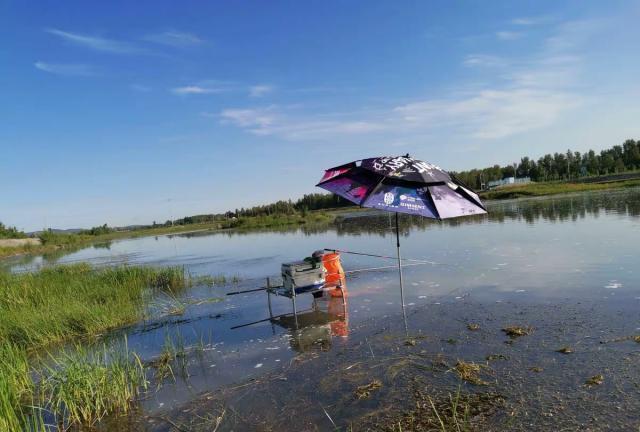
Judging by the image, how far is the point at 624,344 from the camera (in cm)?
572

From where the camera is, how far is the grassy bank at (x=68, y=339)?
5062 mm

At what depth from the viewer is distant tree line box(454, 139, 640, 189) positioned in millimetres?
83750

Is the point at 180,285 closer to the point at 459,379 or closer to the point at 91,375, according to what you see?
the point at 91,375

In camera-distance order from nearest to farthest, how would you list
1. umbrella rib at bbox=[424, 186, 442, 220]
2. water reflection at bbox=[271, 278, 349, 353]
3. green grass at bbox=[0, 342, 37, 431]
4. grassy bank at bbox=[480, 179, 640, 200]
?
1. green grass at bbox=[0, 342, 37, 431]
2. umbrella rib at bbox=[424, 186, 442, 220]
3. water reflection at bbox=[271, 278, 349, 353]
4. grassy bank at bbox=[480, 179, 640, 200]

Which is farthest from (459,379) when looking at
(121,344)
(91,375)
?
(121,344)

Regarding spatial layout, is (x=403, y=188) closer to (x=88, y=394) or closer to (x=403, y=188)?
(x=403, y=188)

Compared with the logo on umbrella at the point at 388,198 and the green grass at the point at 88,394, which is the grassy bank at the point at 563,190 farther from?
the green grass at the point at 88,394

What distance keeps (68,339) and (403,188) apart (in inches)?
289

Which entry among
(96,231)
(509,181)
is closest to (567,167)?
(509,181)

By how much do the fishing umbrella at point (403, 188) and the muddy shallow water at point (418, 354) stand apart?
6.27 feet

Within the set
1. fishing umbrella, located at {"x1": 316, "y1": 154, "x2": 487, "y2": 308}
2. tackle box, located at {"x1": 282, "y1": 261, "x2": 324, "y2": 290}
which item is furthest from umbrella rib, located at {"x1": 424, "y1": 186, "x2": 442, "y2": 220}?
tackle box, located at {"x1": 282, "y1": 261, "x2": 324, "y2": 290}

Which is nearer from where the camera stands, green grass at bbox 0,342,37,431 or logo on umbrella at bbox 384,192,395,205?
green grass at bbox 0,342,37,431

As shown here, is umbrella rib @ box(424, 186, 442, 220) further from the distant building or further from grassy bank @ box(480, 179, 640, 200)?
the distant building

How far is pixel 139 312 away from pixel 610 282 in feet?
34.4
